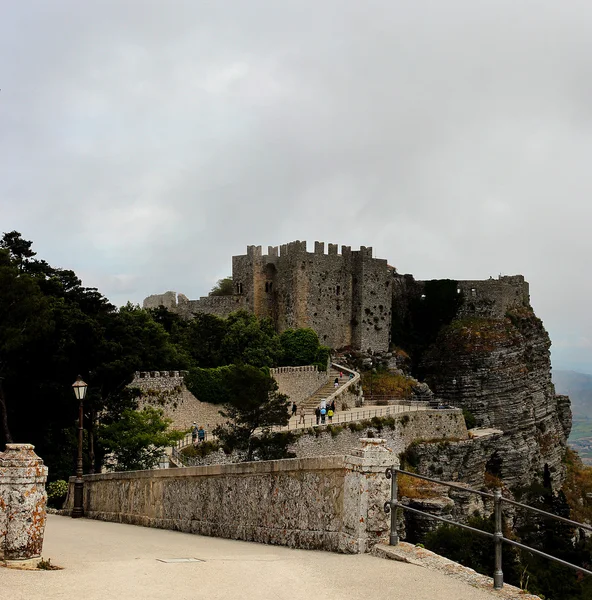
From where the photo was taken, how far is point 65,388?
101ft

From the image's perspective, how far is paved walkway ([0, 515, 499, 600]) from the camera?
7.77 meters

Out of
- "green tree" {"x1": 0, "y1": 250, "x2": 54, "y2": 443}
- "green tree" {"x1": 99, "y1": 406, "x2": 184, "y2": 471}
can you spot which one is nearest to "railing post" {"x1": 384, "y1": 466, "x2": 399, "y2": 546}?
"green tree" {"x1": 0, "y1": 250, "x2": 54, "y2": 443}

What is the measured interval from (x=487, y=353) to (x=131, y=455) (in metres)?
35.6

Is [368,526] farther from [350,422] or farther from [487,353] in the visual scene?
[487,353]

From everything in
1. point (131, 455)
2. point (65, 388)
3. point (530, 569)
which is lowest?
point (530, 569)

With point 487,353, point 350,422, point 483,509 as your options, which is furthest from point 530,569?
point 487,353

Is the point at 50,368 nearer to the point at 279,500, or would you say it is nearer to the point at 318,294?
the point at 279,500

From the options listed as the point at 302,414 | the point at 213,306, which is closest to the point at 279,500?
→ the point at 302,414

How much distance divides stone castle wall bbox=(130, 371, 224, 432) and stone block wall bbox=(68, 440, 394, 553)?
24220mm

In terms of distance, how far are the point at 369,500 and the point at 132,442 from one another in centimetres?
2395

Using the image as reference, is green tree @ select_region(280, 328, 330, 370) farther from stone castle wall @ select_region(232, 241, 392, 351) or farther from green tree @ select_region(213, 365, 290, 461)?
green tree @ select_region(213, 365, 290, 461)

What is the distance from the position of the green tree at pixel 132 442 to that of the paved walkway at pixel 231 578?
21.5 m

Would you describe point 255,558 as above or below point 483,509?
above

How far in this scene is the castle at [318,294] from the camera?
58.7 meters
